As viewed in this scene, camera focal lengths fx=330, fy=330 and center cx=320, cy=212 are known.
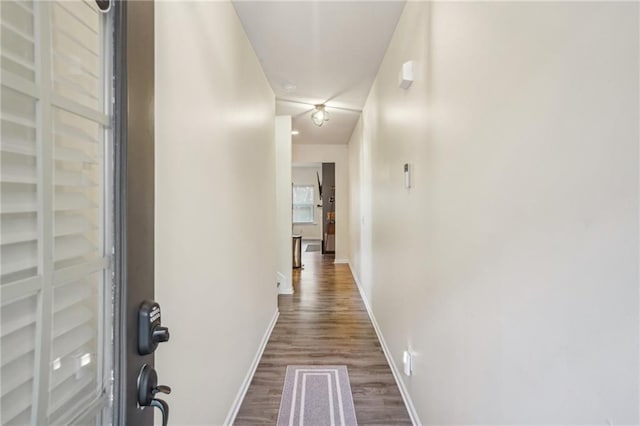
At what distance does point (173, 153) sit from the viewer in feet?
4.06

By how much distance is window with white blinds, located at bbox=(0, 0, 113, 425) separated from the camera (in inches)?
18.2

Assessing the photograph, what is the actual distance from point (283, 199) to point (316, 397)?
2899 millimetres

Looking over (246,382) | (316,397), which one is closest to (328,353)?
(316,397)

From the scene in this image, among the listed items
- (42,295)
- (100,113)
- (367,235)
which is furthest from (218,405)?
(367,235)

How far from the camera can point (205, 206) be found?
1.56 meters

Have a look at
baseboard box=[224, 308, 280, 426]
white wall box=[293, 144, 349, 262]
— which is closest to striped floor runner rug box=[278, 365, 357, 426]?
baseboard box=[224, 308, 280, 426]

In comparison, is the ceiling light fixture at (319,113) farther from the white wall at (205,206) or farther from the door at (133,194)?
the door at (133,194)

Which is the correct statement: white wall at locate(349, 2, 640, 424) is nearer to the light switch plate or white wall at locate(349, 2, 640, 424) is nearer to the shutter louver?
the light switch plate

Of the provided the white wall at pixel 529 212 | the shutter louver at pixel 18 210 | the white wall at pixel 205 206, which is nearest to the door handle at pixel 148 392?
the shutter louver at pixel 18 210

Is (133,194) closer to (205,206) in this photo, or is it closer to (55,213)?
(55,213)

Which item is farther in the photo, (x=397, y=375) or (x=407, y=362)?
(x=397, y=375)

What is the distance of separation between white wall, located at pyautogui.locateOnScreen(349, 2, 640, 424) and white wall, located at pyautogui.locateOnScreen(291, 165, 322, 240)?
10.3 meters

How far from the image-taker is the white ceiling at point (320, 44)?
2.16 meters

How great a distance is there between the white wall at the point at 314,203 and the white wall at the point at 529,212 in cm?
1035
